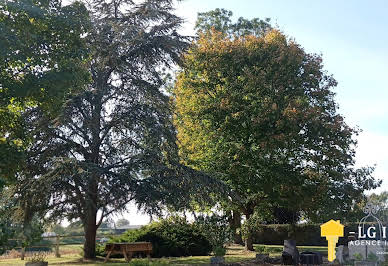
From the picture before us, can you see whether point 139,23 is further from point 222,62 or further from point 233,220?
point 233,220

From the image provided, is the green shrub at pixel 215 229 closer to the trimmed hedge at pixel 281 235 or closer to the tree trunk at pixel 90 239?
the tree trunk at pixel 90 239

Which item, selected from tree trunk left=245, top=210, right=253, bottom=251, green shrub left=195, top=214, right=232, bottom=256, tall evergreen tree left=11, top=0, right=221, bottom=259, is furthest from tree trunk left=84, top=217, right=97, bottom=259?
tree trunk left=245, top=210, right=253, bottom=251

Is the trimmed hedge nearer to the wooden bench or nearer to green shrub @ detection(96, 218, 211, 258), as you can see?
green shrub @ detection(96, 218, 211, 258)

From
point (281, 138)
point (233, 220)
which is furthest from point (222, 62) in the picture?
point (233, 220)

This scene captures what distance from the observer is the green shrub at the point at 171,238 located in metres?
21.7

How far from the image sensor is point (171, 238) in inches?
862

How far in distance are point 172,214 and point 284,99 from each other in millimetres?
7921

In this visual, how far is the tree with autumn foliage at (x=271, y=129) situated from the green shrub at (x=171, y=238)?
8.55 ft

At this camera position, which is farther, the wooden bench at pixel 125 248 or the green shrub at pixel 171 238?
the green shrub at pixel 171 238

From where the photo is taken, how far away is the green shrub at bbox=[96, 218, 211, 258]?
2173cm

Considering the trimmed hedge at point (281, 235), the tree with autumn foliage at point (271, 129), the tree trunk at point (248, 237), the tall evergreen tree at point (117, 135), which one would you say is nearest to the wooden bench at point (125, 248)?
the tall evergreen tree at point (117, 135)

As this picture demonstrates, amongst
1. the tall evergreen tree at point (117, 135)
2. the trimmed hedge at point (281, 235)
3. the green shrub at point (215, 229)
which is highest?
the tall evergreen tree at point (117, 135)

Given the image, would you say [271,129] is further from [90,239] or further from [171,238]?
[90,239]

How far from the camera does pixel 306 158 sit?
24.2 meters
